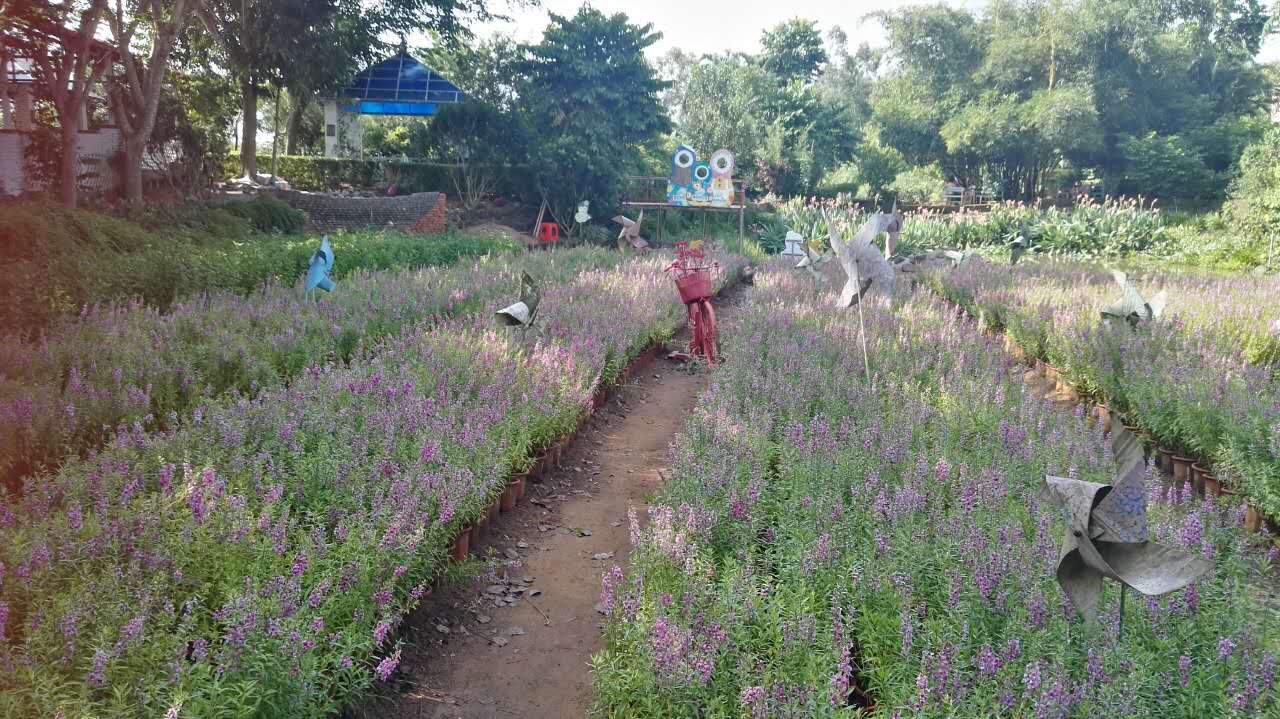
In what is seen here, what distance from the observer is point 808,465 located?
4395 mm

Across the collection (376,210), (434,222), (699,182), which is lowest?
(434,222)

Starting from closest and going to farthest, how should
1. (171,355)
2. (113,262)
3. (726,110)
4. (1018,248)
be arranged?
(171,355) → (113,262) → (1018,248) → (726,110)

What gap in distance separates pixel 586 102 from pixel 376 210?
23.6 feet

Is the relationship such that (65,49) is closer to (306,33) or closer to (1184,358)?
(306,33)

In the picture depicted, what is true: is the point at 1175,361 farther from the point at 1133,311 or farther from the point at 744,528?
the point at 744,528

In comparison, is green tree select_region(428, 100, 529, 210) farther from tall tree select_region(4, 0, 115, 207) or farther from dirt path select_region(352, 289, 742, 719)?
dirt path select_region(352, 289, 742, 719)

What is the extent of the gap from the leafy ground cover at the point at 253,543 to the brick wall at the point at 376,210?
663 inches

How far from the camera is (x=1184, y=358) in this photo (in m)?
6.79

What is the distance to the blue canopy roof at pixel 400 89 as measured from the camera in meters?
29.8

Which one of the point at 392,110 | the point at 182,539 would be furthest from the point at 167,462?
the point at 392,110

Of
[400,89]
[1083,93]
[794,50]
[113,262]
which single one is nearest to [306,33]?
[400,89]

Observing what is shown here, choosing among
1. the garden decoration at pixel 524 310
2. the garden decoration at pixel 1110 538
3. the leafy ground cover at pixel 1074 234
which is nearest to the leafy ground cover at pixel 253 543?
the garden decoration at pixel 524 310

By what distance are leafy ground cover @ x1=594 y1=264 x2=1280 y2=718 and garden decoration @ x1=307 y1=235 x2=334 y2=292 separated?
491cm

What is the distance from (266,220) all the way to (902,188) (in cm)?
3154
